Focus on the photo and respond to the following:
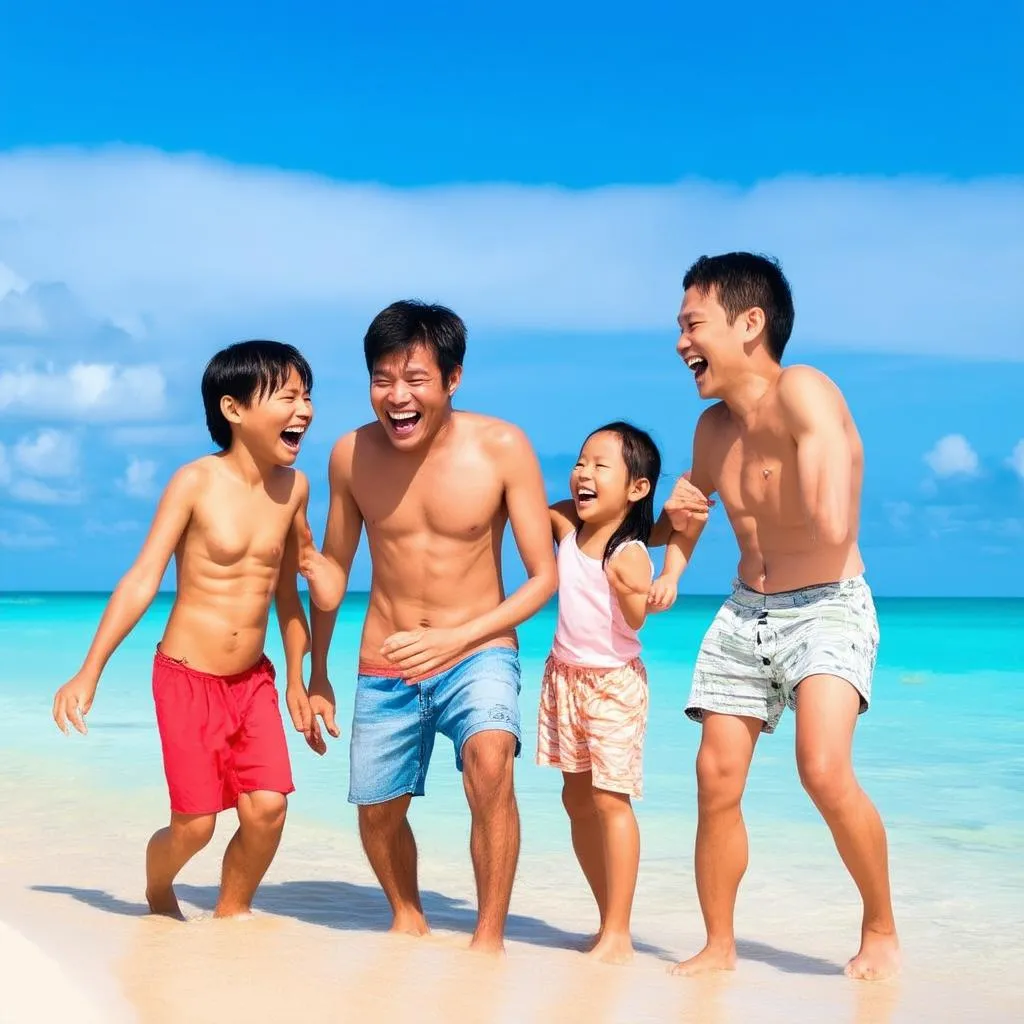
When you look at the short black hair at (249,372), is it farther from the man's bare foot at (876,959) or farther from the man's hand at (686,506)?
the man's bare foot at (876,959)

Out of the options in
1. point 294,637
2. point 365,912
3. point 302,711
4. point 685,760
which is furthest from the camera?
point 685,760

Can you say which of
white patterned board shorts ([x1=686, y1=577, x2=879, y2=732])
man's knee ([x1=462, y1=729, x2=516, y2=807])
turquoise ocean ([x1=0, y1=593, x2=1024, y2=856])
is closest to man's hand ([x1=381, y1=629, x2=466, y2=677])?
man's knee ([x1=462, y1=729, x2=516, y2=807])

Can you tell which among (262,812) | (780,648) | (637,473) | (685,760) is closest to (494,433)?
(637,473)

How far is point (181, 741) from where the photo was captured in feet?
14.8

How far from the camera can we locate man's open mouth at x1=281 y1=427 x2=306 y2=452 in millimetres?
4617

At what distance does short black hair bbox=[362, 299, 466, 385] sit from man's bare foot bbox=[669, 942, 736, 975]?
1.90 meters

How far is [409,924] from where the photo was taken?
450 centimetres

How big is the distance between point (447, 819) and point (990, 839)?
274 cm

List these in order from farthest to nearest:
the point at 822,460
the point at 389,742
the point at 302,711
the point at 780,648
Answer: the point at 302,711 < the point at 389,742 < the point at 780,648 < the point at 822,460

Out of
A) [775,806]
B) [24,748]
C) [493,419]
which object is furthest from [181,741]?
[24,748]

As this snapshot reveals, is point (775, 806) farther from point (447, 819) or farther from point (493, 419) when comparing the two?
point (493, 419)

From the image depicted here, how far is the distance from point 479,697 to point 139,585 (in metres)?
1.17

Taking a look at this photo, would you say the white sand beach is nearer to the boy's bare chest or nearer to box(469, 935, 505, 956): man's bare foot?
box(469, 935, 505, 956): man's bare foot

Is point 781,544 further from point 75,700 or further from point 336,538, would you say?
point 75,700
